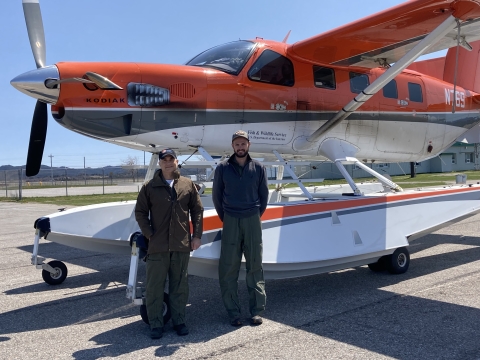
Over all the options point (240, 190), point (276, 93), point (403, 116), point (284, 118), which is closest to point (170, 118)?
point (276, 93)

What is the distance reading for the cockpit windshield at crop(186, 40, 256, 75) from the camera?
6672 mm

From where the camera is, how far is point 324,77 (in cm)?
760

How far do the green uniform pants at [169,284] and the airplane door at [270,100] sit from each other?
9.82 ft

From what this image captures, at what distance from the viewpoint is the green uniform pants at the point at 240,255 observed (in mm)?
4453

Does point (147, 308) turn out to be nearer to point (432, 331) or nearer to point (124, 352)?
point (124, 352)

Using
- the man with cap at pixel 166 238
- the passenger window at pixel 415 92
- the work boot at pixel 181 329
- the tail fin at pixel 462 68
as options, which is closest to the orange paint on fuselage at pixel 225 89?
the passenger window at pixel 415 92

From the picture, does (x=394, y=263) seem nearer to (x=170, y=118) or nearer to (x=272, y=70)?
(x=272, y=70)

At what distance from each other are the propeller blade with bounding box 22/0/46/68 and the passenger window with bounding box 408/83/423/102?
6172mm

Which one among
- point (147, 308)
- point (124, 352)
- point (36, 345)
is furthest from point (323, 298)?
point (36, 345)

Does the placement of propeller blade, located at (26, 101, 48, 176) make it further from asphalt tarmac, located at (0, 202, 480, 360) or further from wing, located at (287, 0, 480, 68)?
wing, located at (287, 0, 480, 68)

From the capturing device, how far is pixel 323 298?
5.22 m

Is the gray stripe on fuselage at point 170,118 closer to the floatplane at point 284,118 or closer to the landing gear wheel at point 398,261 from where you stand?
the floatplane at point 284,118

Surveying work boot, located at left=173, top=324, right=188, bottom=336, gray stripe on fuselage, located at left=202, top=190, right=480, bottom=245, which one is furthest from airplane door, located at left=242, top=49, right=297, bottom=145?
work boot, located at left=173, top=324, right=188, bottom=336

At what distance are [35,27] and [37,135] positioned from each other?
152 cm
